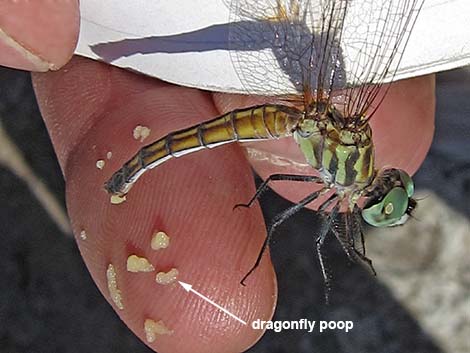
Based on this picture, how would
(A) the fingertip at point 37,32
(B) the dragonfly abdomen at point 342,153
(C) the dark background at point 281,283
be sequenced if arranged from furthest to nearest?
(C) the dark background at point 281,283
(B) the dragonfly abdomen at point 342,153
(A) the fingertip at point 37,32

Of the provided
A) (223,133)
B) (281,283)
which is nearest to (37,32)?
(223,133)

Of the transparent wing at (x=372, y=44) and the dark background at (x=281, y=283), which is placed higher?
the transparent wing at (x=372, y=44)

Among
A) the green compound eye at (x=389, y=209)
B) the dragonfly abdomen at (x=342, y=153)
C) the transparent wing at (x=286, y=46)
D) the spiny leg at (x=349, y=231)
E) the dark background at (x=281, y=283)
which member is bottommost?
the dark background at (x=281, y=283)

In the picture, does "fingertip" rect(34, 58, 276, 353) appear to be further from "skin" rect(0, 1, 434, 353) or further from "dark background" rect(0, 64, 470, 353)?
"dark background" rect(0, 64, 470, 353)

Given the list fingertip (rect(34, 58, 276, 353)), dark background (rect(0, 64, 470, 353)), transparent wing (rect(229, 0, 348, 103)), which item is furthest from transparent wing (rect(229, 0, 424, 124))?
dark background (rect(0, 64, 470, 353))

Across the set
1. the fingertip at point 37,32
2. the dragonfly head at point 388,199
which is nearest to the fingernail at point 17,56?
the fingertip at point 37,32

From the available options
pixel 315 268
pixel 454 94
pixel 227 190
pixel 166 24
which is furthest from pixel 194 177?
pixel 454 94

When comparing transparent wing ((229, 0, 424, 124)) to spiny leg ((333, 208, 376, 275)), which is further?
spiny leg ((333, 208, 376, 275))

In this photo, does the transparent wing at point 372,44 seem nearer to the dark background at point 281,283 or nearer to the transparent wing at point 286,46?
the transparent wing at point 286,46
